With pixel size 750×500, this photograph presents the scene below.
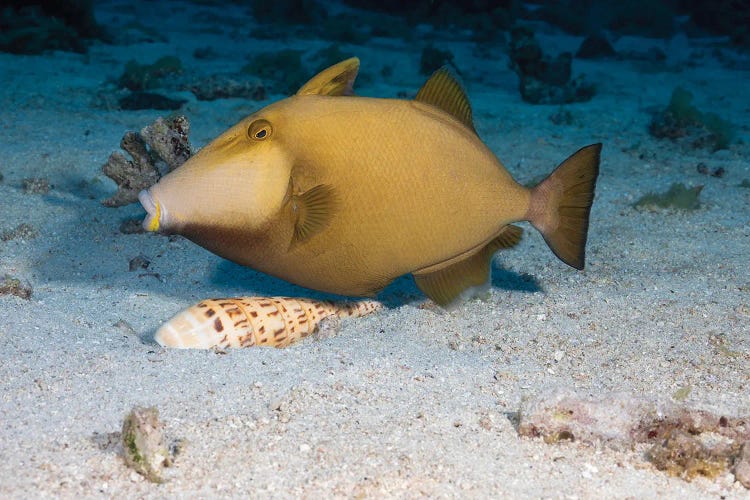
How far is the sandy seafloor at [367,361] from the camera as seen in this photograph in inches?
82.6

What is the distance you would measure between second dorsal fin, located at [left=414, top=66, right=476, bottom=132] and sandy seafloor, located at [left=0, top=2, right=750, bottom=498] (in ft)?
3.73

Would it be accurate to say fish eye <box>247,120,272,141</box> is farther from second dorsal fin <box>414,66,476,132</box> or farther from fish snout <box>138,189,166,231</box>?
second dorsal fin <box>414,66,476,132</box>

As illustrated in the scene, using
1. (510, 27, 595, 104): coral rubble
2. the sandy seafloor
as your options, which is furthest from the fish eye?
(510, 27, 595, 104): coral rubble

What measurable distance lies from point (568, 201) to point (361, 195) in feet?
3.02

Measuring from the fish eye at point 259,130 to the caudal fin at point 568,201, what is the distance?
3.70 ft

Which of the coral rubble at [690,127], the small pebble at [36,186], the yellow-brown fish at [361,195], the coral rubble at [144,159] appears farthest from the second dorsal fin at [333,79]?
the coral rubble at [690,127]

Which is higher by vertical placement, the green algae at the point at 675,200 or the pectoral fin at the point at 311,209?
the pectoral fin at the point at 311,209

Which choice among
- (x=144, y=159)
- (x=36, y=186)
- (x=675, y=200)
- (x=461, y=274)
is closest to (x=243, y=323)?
(x=461, y=274)

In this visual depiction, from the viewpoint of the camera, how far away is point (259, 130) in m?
2.20

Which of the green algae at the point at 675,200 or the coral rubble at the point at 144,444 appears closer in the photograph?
the coral rubble at the point at 144,444

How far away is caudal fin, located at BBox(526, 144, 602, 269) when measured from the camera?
2664 mm

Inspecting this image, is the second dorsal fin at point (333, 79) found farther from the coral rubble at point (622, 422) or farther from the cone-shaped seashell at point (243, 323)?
the coral rubble at point (622, 422)

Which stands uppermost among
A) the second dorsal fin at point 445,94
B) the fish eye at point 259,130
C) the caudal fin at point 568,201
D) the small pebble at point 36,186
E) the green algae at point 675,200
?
the second dorsal fin at point 445,94

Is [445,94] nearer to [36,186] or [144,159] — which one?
[144,159]
